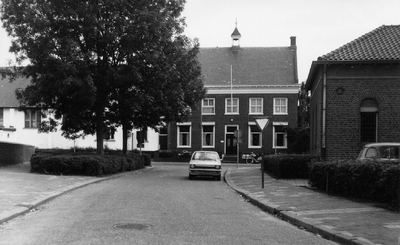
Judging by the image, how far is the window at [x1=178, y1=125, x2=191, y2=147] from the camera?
55.7 meters

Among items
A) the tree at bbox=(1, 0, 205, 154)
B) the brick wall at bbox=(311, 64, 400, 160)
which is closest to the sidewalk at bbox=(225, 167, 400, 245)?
the brick wall at bbox=(311, 64, 400, 160)

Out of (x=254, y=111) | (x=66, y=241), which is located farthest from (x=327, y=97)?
(x=254, y=111)

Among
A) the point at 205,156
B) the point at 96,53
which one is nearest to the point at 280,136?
the point at 205,156

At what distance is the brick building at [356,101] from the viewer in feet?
73.7

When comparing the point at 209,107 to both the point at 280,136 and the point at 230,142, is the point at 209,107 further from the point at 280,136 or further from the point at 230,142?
the point at 280,136

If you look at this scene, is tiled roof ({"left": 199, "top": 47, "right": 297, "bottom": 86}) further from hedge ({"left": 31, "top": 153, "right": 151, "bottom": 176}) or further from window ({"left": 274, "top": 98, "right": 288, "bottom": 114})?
hedge ({"left": 31, "top": 153, "right": 151, "bottom": 176})

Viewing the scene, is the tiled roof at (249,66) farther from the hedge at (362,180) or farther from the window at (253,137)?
the hedge at (362,180)

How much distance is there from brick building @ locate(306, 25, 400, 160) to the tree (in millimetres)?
9581

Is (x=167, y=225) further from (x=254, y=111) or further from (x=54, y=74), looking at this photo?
(x=254, y=111)

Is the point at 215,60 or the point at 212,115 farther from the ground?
the point at 215,60

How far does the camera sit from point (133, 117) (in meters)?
33.0

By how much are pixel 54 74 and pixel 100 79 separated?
108 inches

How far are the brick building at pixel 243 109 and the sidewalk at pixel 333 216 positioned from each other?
37543mm

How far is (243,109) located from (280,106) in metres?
4.12
